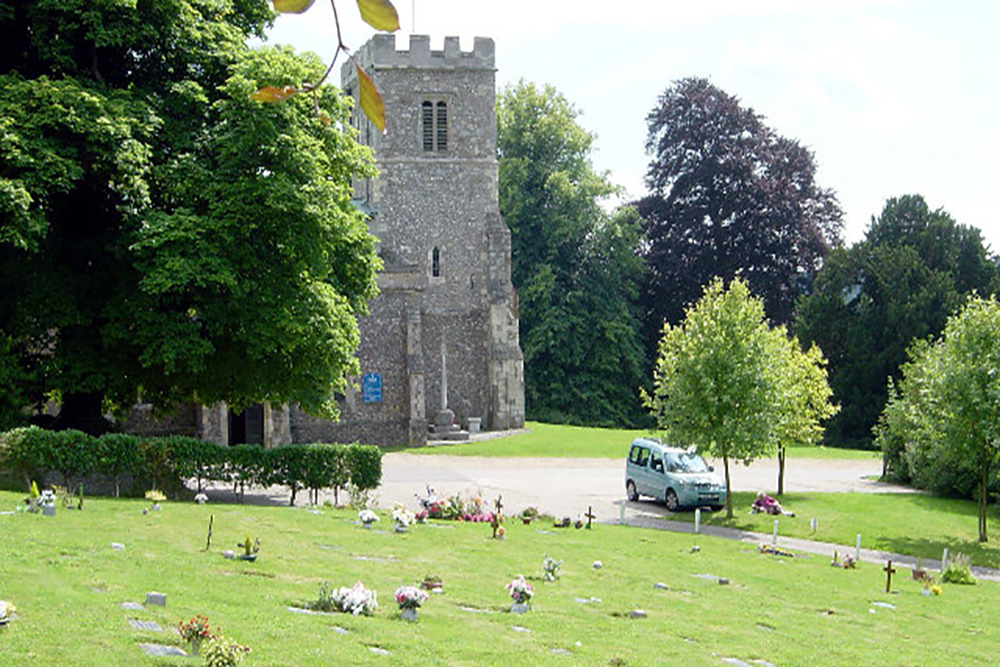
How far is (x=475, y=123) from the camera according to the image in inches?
1842

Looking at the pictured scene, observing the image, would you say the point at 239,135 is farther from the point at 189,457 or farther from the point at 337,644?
the point at 337,644

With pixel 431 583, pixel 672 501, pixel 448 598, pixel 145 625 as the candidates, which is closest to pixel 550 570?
pixel 431 583

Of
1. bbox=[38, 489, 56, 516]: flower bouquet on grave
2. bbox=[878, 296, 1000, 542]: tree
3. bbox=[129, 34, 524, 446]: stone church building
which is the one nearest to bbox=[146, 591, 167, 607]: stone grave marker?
bbox=[38, 489, 56, 516]: flower bouquet on grave

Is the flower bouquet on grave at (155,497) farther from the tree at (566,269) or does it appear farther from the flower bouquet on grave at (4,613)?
the tree at (566,269)

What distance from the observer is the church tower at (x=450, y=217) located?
45.5m

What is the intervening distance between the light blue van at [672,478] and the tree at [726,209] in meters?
27.6

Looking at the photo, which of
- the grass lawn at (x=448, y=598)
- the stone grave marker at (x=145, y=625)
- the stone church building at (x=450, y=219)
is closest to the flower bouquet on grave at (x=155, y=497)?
the grass lawn at (x=448, y=598)

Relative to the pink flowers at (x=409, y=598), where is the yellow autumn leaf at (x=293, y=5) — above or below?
above

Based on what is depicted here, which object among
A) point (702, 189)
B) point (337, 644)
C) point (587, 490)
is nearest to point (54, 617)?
point (337, 644)

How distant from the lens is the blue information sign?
4275 centimetres

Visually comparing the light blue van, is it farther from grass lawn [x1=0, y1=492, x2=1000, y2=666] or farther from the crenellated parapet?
the crenellated parapet

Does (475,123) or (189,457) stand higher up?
(475,123)

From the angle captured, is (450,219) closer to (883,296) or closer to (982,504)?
(883,296)

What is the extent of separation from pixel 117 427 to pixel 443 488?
28.5 feet
